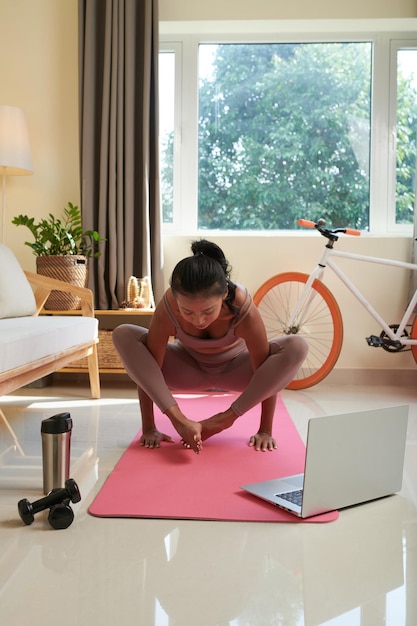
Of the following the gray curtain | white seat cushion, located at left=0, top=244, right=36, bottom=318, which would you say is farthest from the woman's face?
the gray curtain

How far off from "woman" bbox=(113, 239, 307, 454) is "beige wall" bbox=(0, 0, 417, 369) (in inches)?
70.1

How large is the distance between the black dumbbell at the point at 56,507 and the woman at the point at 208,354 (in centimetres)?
45

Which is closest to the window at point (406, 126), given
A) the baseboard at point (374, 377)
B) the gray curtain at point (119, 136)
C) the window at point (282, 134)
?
the window at point (282, 134)

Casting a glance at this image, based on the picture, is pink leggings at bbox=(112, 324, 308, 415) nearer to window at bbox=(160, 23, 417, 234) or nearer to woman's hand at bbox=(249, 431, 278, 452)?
woman's hand at bbox=(249, 431, 278, 452)

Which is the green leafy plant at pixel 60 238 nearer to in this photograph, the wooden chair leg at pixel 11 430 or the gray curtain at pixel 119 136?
the gray curtain at pixel 119 136

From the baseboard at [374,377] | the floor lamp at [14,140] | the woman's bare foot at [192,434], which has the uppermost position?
the floor lamp at [14,140]

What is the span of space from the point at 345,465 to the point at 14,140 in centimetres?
284

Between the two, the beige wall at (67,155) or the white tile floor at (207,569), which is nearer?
the white tile floor at (207,569)

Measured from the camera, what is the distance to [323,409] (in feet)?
10.1

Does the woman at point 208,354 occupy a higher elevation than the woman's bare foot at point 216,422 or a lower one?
higher

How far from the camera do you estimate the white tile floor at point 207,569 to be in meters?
1.07

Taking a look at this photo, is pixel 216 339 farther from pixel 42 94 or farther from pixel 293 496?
pixel 42 94

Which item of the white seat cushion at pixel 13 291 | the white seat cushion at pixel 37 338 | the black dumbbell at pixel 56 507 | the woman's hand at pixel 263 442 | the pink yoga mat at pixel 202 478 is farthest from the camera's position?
the white seat cushion at pixel 13 291

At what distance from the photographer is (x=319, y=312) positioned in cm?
397
